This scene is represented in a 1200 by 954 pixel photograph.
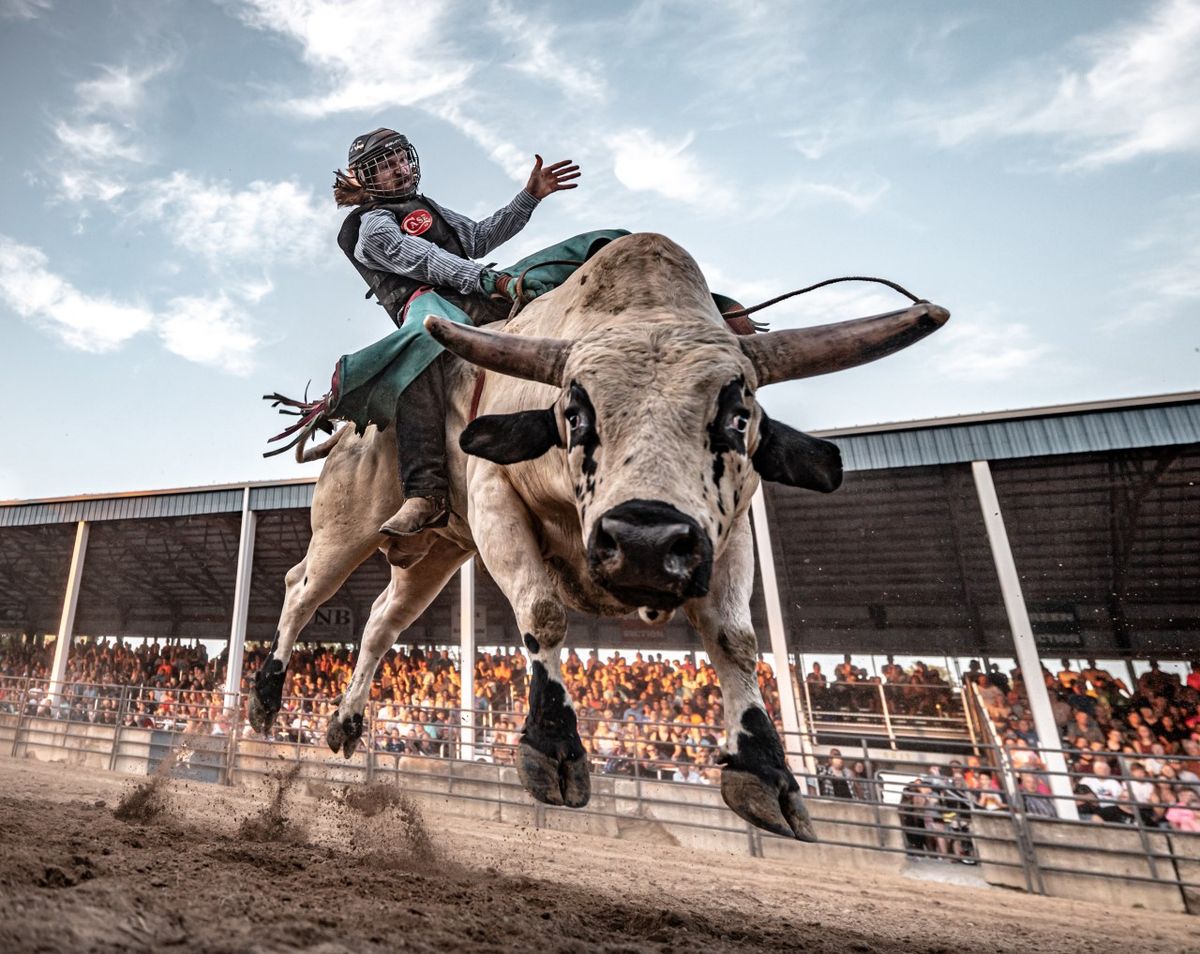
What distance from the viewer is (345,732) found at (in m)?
4.34

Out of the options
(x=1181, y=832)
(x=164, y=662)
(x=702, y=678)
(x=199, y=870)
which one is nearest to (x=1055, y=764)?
(x=1181, y=832)

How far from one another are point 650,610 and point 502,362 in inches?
44.0

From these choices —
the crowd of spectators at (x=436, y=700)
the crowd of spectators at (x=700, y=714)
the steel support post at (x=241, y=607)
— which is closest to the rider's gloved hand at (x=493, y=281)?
the crowd of spectators at (x=700, y=714)

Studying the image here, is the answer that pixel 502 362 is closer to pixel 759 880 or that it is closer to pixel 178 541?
pixel 759 880

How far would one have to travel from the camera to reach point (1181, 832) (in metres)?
6.32

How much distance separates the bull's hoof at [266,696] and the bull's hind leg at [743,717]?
2949 mm

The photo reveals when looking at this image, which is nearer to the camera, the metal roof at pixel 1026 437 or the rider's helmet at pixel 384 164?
the rider's helmet at pixel 384 164

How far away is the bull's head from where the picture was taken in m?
1.87

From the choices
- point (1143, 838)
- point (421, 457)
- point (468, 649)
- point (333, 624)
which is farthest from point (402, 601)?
point (333, 624)

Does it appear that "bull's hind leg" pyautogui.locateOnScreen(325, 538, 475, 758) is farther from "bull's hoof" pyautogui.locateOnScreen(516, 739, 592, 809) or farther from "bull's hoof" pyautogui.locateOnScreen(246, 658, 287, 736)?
"bull's hoof" pyautogui.locateOnScreen(516, 739, 592, 809)

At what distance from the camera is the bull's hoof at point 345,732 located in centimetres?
433

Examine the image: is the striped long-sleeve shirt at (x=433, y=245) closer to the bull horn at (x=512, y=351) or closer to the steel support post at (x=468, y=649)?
the bull horn at (x=512, y=351)

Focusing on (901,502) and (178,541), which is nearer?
(901,502)

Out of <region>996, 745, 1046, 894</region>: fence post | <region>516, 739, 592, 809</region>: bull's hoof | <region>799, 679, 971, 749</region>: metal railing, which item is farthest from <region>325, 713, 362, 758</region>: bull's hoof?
<region>799, 679, 971, 749</region>: metal railing
